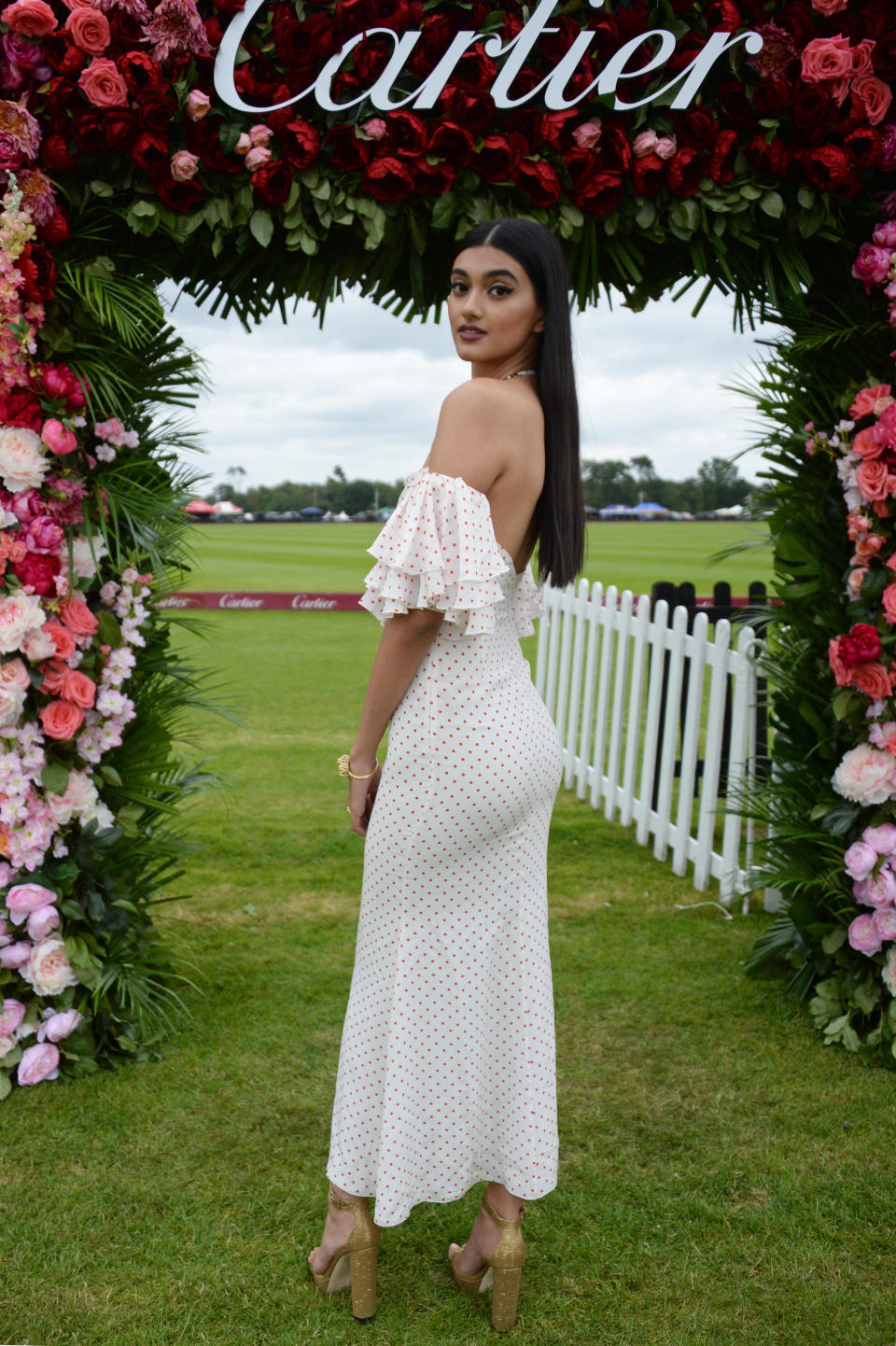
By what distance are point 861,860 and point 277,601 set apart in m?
17.6

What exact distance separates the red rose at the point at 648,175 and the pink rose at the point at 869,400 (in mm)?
761

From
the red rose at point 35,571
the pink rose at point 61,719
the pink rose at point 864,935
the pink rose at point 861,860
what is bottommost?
the pink rose at point 864,935

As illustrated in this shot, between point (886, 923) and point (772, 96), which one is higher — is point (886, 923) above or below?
below

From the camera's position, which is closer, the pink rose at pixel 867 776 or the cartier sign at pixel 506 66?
the cartier sign at pixel 506 66

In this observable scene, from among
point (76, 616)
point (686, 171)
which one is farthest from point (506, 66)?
point (76, 616)

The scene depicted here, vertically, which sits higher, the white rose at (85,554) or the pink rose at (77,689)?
the white rose at (85,554)

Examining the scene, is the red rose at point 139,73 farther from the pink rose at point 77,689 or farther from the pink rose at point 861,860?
the pink rose at point 861,860

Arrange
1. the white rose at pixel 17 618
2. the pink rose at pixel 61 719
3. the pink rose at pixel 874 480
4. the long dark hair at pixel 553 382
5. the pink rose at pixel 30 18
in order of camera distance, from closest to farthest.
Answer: the long dark hair at pixel 553 382 → the pink rose at pixel 30 18 → the white rose at pixel 17 618 → the pink rose at pixel 61 719 → the pink rose at pixel 874 480

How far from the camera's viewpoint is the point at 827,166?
318 centimetres

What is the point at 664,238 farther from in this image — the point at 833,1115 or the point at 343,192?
the point at 833,1115

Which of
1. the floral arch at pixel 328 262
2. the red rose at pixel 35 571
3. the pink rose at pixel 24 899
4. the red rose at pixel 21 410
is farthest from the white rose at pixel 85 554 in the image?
the pink rose at pixel 24 899

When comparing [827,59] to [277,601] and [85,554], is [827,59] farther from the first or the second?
[277,601]

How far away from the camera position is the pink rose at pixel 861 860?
3.56m

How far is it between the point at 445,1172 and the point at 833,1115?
147cm
